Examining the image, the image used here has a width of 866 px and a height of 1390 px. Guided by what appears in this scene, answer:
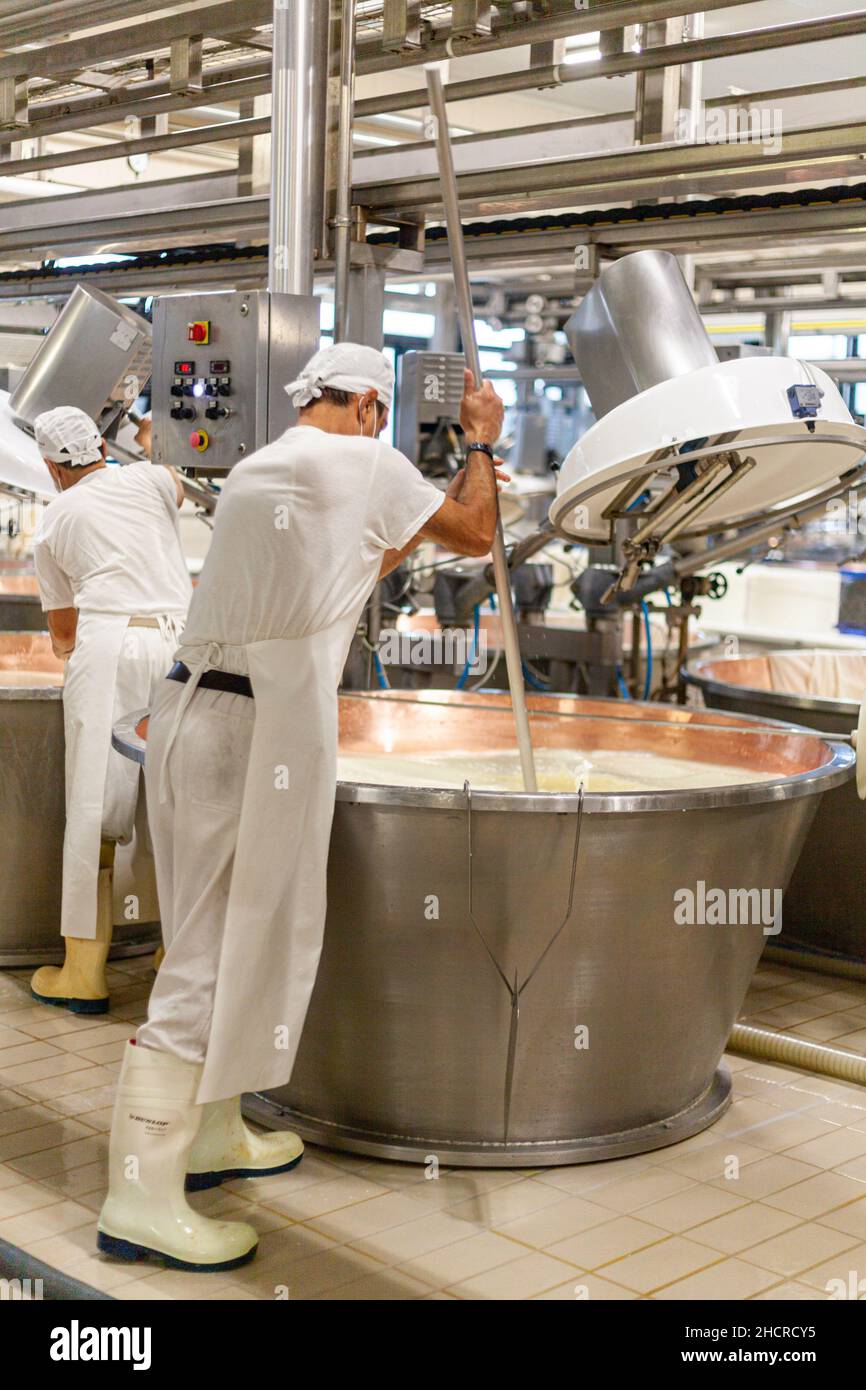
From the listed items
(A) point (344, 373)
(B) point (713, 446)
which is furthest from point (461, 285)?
(B) point (713, 446)

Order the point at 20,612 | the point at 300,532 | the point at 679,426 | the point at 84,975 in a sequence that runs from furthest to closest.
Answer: the point at 20,612 < the point at 84,975 < the point at 679,426 < the point at 300,532

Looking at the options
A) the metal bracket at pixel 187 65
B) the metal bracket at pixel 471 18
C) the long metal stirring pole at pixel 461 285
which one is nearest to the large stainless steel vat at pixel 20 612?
the metal bracket at pixel 187 65

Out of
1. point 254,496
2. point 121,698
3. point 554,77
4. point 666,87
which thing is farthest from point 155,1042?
point 666,87

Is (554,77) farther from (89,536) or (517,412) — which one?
(517,412)

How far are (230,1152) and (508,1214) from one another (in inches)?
20.2

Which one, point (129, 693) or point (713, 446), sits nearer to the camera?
point (713, 446)

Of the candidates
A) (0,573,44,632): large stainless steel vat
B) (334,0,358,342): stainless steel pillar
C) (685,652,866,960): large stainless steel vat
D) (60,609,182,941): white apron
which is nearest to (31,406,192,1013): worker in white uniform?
(60,609,182,941): white apron

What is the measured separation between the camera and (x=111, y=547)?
3.65m

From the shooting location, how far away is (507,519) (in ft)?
17.1

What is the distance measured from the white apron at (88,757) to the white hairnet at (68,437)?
1.33 feet

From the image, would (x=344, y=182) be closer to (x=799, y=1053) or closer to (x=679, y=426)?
(x=679, y=426)
